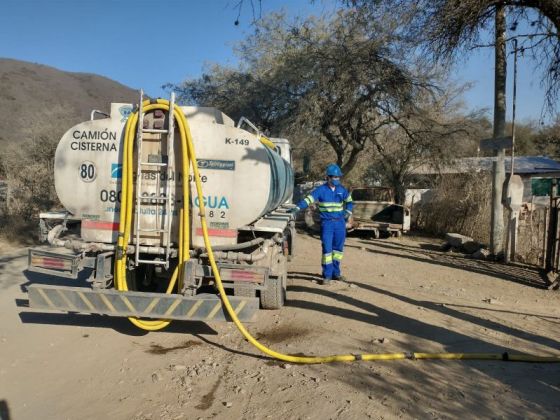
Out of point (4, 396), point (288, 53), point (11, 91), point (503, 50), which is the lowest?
point (4, 396)

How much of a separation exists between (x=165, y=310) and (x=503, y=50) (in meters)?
9.22

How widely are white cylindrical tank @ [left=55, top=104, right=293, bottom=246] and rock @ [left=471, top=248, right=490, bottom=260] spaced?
7.45 metres

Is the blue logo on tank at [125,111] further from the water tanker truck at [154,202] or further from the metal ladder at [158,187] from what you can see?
the metal ladder at [158,187]

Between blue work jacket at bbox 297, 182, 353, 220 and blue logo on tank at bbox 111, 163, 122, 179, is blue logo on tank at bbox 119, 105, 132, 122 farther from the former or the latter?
blue work jacket at bbox 297, 182, 353, 220

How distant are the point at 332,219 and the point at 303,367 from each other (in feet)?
12.7


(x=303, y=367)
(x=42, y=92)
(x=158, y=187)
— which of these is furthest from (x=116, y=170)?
(x=42, y=92)

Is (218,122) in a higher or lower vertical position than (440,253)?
higher

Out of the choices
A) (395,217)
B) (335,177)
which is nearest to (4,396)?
(335,177)

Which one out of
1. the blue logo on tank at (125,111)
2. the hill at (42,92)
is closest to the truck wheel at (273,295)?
the blue logo on tank at (125,111)

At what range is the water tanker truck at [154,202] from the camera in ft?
16.7

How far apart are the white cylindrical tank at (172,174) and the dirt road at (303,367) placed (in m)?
1.23

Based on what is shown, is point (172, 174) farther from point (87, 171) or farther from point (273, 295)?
point (273, 295)

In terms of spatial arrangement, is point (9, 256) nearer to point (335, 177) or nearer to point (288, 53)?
point (335, 177)

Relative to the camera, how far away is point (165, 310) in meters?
4.98
